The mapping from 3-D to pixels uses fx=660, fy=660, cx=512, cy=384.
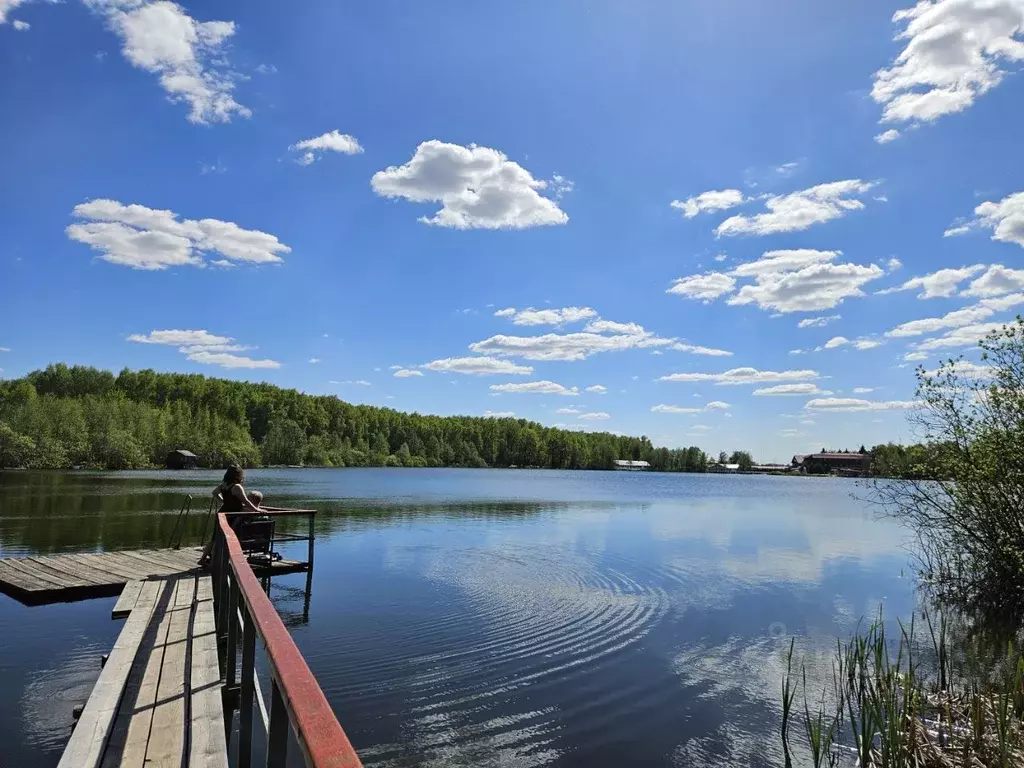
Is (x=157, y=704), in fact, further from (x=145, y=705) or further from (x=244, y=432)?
(x=244, y=432)

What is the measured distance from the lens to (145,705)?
5.03 meters

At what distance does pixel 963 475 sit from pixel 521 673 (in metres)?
10.8

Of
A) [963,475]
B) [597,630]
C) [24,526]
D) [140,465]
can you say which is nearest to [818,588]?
[963,475]

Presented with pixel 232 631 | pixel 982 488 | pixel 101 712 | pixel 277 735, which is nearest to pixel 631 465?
pixel 982 488

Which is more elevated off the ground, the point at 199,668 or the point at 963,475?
the point at 963,475

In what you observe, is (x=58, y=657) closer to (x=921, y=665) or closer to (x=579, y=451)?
(x=921, y=665)

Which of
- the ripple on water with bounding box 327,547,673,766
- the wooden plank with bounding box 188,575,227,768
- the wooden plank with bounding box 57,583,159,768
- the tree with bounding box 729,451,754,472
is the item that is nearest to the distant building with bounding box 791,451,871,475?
the tree with bounding box 729,451,754,472

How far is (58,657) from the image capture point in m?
10.1

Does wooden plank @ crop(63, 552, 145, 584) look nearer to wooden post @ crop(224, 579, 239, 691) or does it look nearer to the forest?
wooden post @ crop(224, 579, 239, 691)

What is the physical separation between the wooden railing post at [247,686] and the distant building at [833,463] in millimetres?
162636

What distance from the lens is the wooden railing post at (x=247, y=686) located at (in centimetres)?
419

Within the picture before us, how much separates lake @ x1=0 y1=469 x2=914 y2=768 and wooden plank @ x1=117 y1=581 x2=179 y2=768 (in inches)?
59.2

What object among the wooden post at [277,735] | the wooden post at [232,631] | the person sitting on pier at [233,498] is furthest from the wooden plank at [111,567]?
the wooden post at [277,735]

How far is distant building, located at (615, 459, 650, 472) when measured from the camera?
172875 mm
